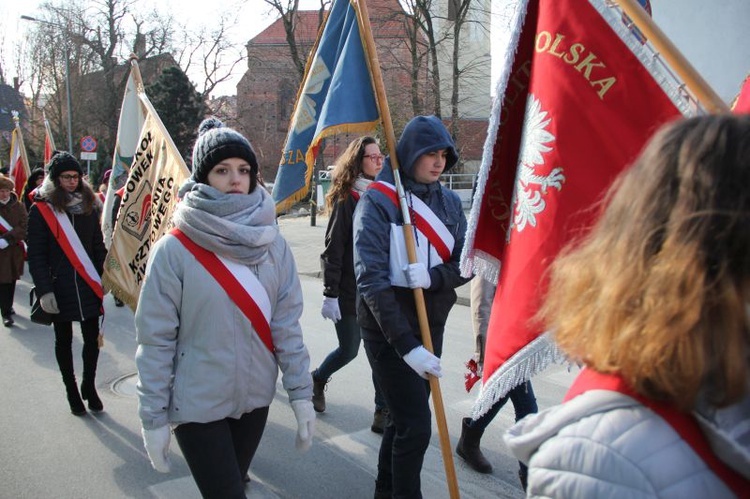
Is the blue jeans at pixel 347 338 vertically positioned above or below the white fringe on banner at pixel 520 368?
below

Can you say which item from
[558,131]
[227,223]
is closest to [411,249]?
[227,223]

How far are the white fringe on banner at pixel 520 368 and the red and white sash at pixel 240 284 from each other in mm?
970

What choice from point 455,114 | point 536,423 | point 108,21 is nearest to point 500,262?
point 536,423

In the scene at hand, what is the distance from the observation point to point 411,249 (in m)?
3.04

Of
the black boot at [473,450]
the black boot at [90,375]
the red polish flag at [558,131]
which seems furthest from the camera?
the black boot at [90,375]

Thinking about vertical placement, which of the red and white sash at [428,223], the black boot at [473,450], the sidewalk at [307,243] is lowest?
the sidewalk at [307,243]

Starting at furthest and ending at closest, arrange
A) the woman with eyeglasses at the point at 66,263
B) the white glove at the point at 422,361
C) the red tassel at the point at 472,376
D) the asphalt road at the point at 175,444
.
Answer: the woman with eyeglasses at the point at 66,263 → the asphalt road at the point at 175,444 → the red tassel at the point at 472,376 → the white glove at the point at 422,361

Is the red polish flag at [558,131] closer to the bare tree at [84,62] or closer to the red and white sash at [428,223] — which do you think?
the red and white sash at [428,223]

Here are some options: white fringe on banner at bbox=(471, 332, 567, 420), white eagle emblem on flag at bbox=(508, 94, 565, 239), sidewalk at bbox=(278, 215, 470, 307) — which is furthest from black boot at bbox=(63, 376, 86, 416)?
sidewalk at bbox=(278, 215, 470, 307)

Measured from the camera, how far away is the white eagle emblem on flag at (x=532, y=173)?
6.81ft

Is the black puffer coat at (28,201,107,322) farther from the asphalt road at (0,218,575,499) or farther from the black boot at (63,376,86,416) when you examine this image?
the asphalt road at (0,218,575,499)

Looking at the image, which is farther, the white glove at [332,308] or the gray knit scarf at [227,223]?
the white glove at [332,308]

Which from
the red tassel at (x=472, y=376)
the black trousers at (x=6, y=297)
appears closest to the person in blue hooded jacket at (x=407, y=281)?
the red tassel at (x=472, y=376)

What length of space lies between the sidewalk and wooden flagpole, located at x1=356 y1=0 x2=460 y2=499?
6.09m
